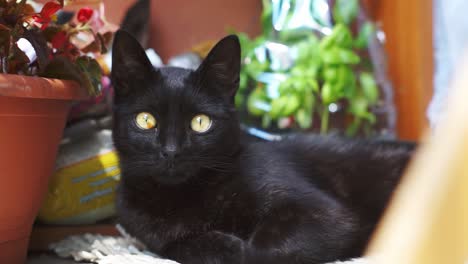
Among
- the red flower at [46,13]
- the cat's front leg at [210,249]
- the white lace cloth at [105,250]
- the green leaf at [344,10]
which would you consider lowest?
the white lace cloth at [105,250]

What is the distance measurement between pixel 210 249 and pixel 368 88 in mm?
1286

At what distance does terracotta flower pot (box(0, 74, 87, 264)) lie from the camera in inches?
38.5

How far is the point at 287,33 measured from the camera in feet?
6.96


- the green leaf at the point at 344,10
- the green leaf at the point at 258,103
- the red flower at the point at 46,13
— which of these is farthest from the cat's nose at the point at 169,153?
the green leaf at the point at 344,10

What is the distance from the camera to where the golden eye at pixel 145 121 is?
1089mm

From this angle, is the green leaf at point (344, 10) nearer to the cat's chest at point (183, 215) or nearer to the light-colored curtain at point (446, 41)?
the light-colored curtain at point (446, 41)

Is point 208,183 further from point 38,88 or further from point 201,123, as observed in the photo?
point 38,88

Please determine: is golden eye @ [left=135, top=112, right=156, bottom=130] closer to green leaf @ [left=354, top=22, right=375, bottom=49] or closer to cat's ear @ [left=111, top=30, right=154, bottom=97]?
cat's ear @ [left=111, top=30, right=154, bottom=97]

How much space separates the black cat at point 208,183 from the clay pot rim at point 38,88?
0.35 feet

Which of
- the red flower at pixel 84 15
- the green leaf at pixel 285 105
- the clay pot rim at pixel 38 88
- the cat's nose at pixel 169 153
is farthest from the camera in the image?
the green leaf at pixel 285 105

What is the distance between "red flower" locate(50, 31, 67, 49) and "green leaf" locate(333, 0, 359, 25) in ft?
4.26

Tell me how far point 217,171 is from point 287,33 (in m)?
1.14

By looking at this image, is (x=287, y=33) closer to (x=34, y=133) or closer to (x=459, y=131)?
(x=34, y=133)

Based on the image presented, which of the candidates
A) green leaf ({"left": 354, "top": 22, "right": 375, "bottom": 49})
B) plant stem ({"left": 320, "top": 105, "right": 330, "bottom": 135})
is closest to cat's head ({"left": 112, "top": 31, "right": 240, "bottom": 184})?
plant stem ({"left": 320, "top": 105, "right": 330, "bottom": 135})
